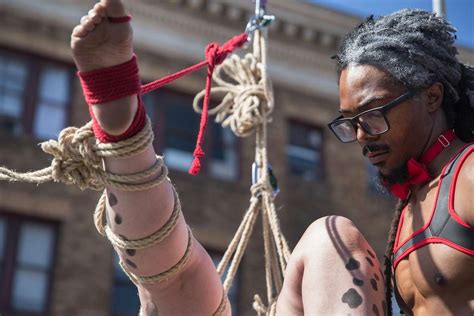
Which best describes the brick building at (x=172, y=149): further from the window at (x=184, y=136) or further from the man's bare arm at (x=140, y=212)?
the man's bare arm at (x=140, y=212)

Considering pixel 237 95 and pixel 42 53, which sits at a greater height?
pixel 237 95

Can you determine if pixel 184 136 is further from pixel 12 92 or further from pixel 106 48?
pixel 106 48

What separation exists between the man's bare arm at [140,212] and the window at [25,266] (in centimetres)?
771

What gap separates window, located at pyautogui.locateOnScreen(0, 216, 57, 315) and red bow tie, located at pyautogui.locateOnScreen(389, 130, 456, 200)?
27.1 feet

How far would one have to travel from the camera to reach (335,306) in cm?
254

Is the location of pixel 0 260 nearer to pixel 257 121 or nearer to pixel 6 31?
pixel 6 31

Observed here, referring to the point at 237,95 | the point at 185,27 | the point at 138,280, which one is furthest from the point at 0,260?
the point at 138,280

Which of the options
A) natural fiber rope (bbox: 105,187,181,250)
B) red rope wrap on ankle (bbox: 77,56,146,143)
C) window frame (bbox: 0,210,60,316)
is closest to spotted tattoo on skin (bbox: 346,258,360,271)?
natural fiber rope (bbox: 105,187,181,250)

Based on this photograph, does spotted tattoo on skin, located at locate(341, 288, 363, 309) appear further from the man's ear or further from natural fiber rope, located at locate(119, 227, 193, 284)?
the man's ear

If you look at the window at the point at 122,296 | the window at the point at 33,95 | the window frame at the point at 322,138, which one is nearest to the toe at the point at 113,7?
the window at the point at 122,296

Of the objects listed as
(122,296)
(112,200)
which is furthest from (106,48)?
(122,296)

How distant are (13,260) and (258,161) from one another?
6.80 meters

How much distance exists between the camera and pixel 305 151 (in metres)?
13.3

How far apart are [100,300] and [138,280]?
8115 mm
